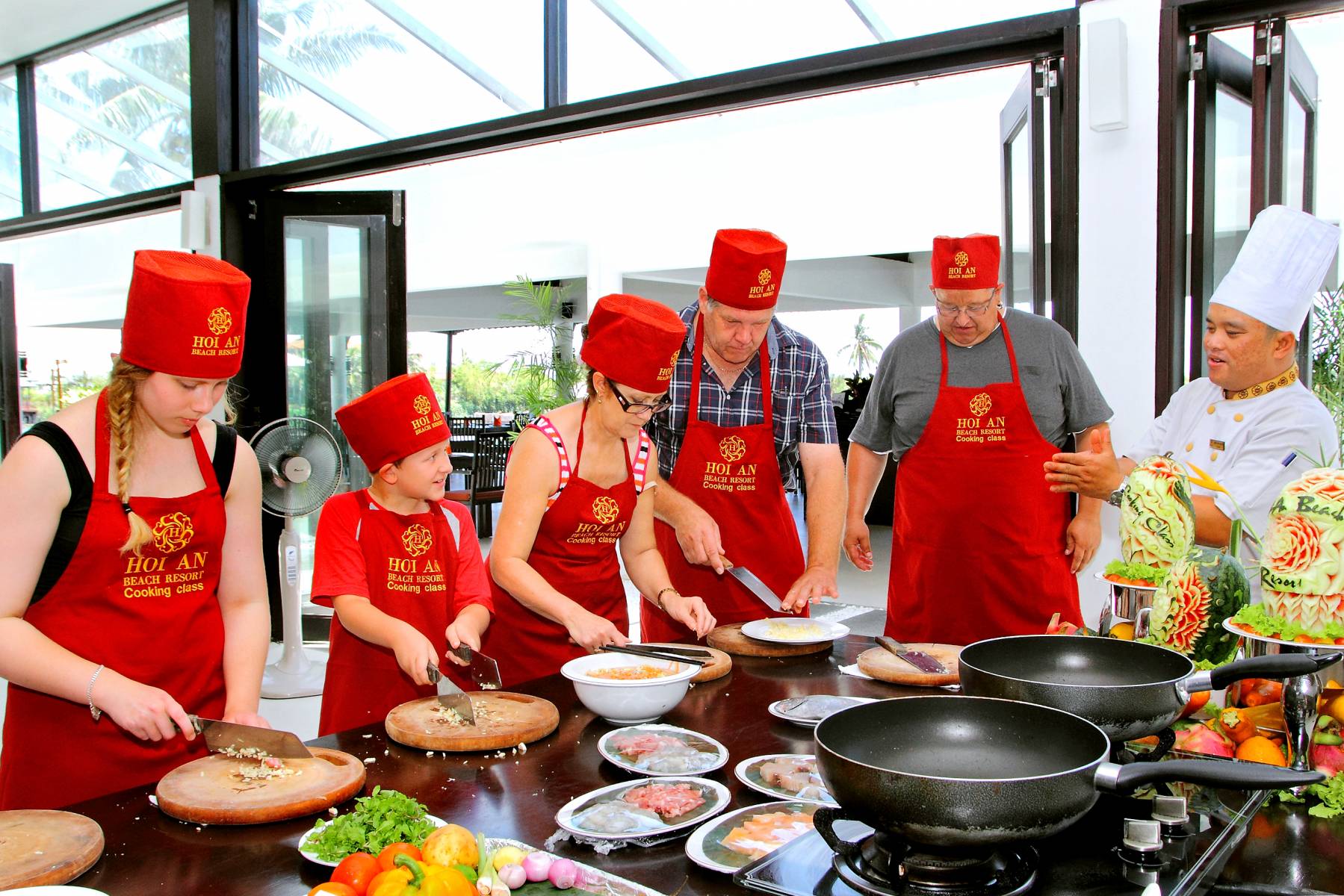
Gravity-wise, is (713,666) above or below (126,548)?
below

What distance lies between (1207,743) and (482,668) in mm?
1268

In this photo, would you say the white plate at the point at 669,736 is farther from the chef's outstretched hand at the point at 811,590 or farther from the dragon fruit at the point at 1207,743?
the chef's outstretched hand at the point at 811,590

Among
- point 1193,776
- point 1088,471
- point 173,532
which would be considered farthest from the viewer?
point 1088,471

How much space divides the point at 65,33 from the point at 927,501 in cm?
705

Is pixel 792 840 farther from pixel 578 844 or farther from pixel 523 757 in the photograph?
pixel 523 757

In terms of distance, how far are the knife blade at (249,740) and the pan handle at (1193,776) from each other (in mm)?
1095

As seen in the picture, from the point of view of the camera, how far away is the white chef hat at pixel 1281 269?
2350 mm

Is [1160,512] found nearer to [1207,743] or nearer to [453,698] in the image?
[1207,743]

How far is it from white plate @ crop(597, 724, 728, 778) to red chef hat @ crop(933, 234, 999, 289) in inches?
73.1

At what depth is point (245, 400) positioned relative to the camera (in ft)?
19.9

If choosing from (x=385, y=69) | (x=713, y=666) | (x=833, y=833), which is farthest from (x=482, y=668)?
(x=385, y=69)

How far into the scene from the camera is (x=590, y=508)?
2467 millimetres

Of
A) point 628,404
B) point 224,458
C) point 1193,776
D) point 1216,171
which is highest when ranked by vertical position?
point 1216,171

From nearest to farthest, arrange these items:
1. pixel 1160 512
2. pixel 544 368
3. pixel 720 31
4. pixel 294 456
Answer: pixel 1160 512, pixel 720 31, pixel 294 456, pixel 544 368
